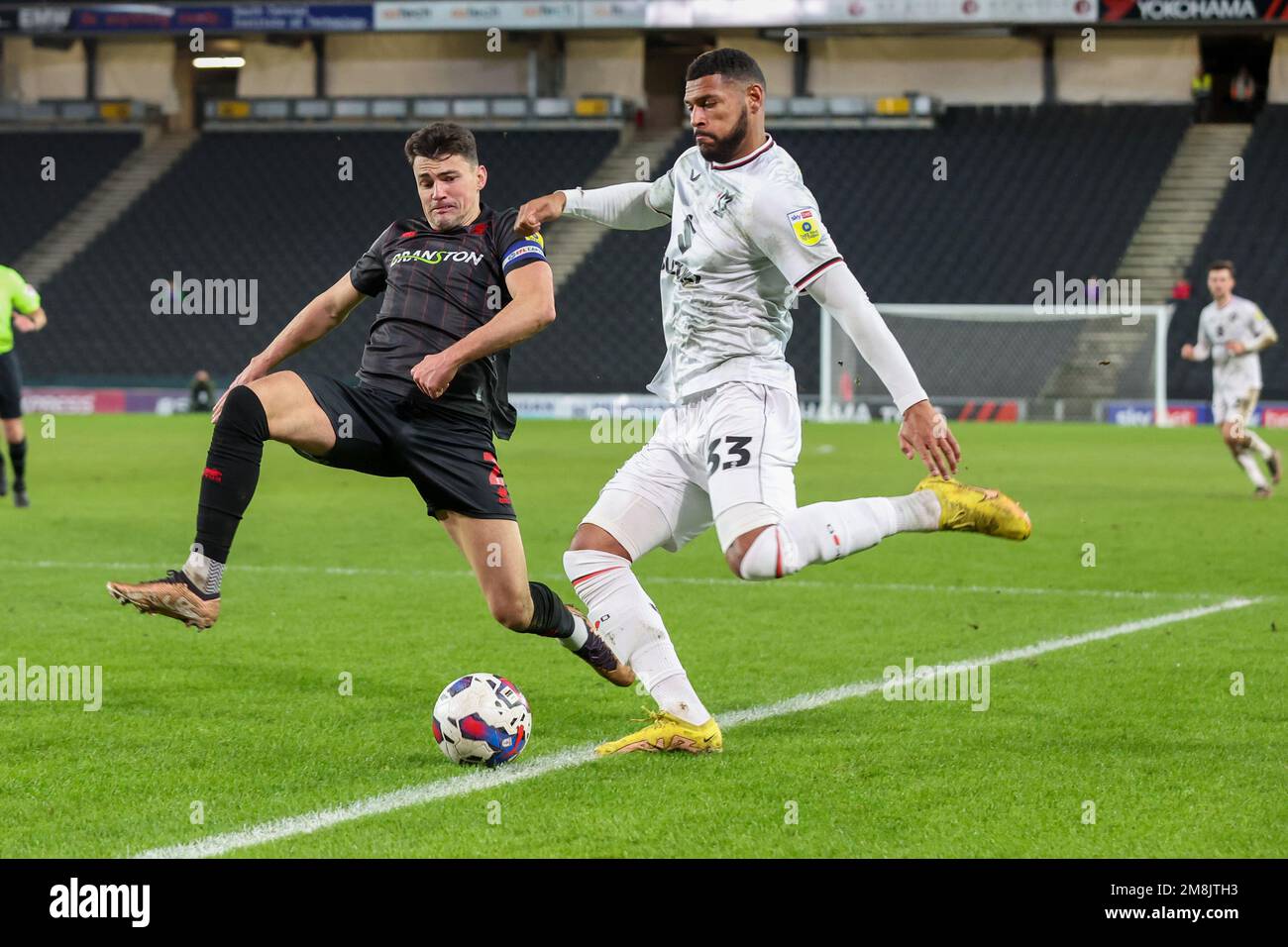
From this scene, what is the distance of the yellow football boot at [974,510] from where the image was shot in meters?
5.30

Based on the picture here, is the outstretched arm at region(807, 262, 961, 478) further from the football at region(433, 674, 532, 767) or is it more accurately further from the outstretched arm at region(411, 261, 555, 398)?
the football at region(433, 674, 532, 767)

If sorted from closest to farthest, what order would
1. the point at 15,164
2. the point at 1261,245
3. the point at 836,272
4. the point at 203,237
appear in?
the point at 836,272 → the point at 1261,245 → the point at 203,237 → the point at 15,164

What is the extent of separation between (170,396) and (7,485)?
14829 mm

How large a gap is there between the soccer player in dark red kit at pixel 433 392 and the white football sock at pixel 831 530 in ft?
3.39

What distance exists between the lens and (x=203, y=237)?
33219 millimetres

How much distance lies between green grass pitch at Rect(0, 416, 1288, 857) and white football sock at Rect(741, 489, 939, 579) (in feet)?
2.06

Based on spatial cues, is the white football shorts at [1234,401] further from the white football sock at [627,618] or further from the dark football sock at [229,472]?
the dark football sock at [229,472]

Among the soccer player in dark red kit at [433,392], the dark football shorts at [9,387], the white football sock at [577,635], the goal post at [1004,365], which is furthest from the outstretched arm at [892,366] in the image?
the goal post at [1004,365]

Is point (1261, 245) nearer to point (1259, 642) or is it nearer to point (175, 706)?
point (1259, 642)

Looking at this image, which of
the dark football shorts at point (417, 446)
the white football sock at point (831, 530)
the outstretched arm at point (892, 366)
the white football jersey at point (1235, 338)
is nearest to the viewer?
the outstretched arm at point (892, 366)

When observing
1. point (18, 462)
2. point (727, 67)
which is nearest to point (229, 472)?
point (727, 67)

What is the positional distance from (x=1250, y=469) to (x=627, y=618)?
1154 centimetres

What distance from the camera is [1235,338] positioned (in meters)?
16.1
